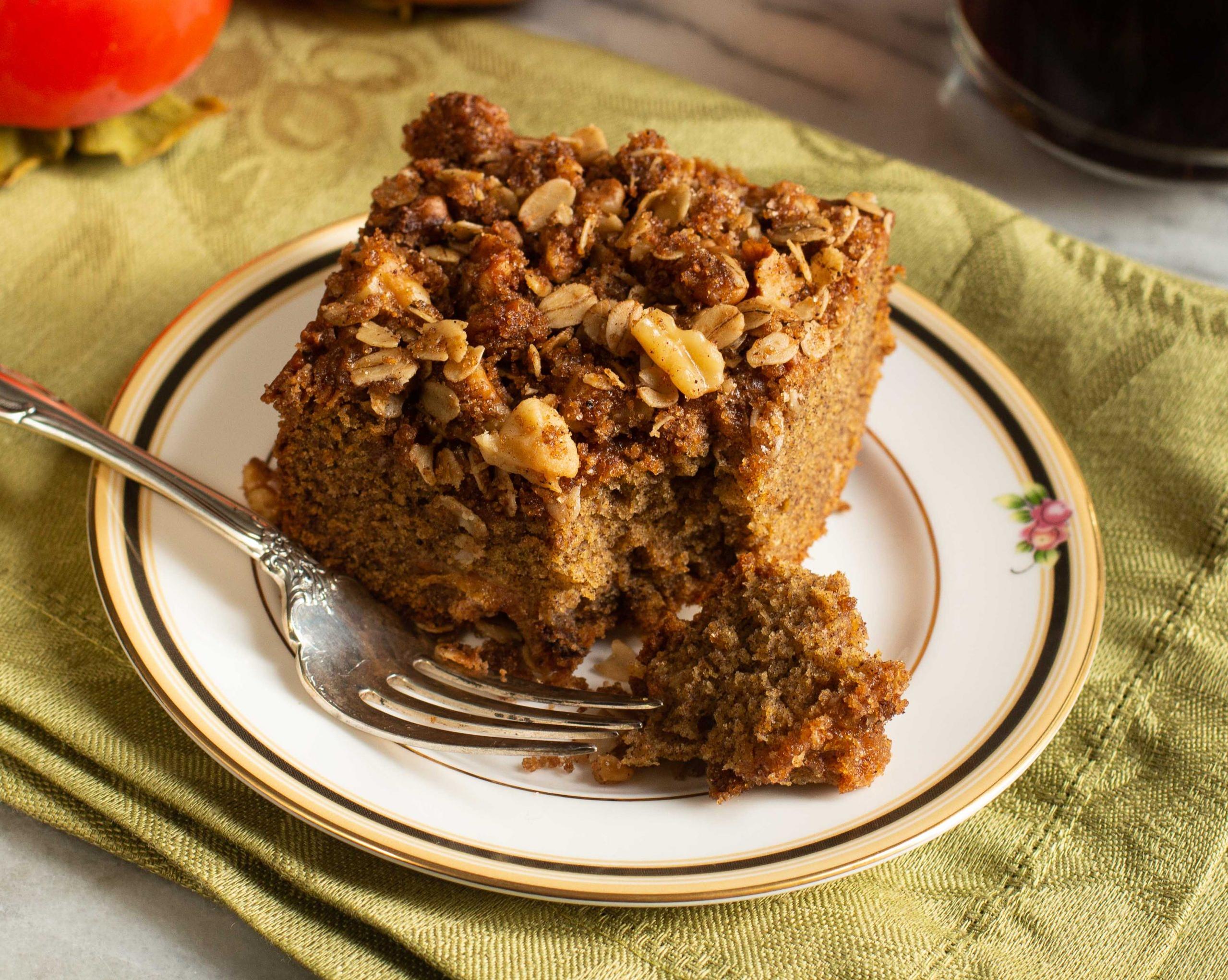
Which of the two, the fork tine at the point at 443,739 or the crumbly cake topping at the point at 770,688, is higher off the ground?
the crumbly cake topping at the point at 770,688

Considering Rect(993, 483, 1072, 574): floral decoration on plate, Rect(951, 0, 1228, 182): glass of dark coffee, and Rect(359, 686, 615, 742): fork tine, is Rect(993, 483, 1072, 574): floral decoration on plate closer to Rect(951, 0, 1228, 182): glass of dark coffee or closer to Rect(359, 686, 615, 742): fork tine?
Rect(359, 686, 615, 742): fork tine

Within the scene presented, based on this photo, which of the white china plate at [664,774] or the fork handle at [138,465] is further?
the fork handle at [138,465]

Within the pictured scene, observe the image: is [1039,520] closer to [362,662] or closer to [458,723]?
[458,723]

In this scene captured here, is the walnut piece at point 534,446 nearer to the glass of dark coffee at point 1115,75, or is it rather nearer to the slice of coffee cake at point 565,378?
the slice of coffee cake at point 565,378

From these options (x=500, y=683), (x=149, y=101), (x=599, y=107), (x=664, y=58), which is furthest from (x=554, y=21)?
(x=500, y=683)

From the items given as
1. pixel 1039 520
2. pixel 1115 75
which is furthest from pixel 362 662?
pixel 1115 75

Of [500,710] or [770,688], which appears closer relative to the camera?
[770,688]

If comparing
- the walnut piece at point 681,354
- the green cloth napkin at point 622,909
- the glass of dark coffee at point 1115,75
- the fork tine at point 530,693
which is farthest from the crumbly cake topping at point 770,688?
the glass of dark coffee at point 1115,75
